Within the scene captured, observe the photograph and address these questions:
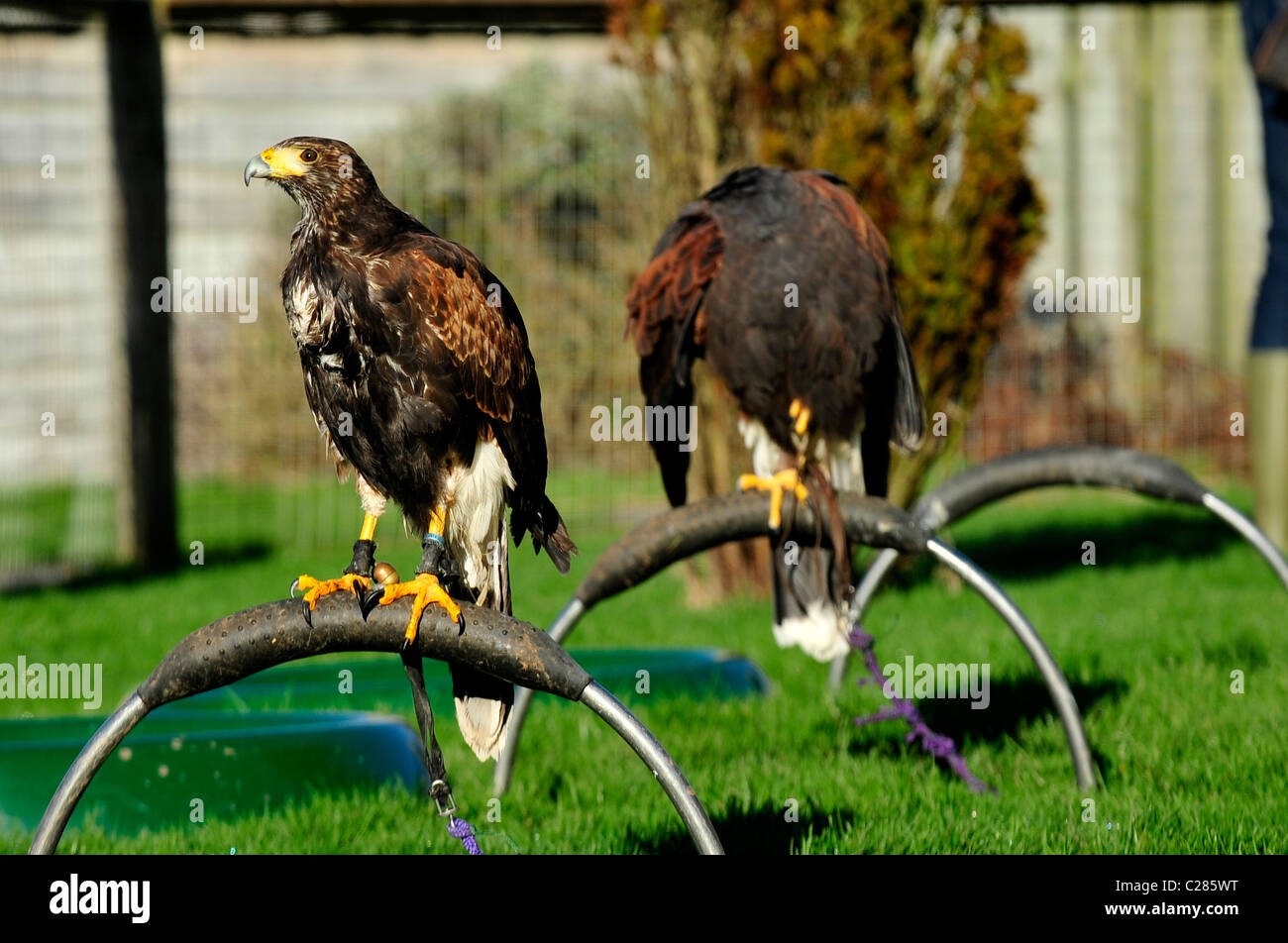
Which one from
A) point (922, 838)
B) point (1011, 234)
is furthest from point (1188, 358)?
point (922, 838)

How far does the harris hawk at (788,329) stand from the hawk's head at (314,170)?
1531 mm

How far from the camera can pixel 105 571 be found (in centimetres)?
783

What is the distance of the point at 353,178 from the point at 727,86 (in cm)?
406

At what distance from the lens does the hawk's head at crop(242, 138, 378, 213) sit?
8.02ft

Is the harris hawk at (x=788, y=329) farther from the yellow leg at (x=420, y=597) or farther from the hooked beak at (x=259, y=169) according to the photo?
the hooked beak at (x=259, y=169)

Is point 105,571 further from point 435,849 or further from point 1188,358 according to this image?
point 1188,358

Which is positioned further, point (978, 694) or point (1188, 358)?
point (1188, 358)

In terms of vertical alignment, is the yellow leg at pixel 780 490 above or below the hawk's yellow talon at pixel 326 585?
above

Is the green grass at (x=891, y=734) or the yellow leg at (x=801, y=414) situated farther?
the yellow leg at (x=801, y=414)

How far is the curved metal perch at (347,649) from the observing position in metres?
2.40

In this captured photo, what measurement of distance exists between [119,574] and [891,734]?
5.12 metres

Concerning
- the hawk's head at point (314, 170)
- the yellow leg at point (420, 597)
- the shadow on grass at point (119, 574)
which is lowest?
the shadow on grass at point (119, 574)

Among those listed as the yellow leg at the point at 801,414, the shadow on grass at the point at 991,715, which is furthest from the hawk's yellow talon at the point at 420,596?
the shadow on grass at the point at 991,715

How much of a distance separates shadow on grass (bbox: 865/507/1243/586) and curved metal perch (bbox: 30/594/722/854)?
4.49 metres
